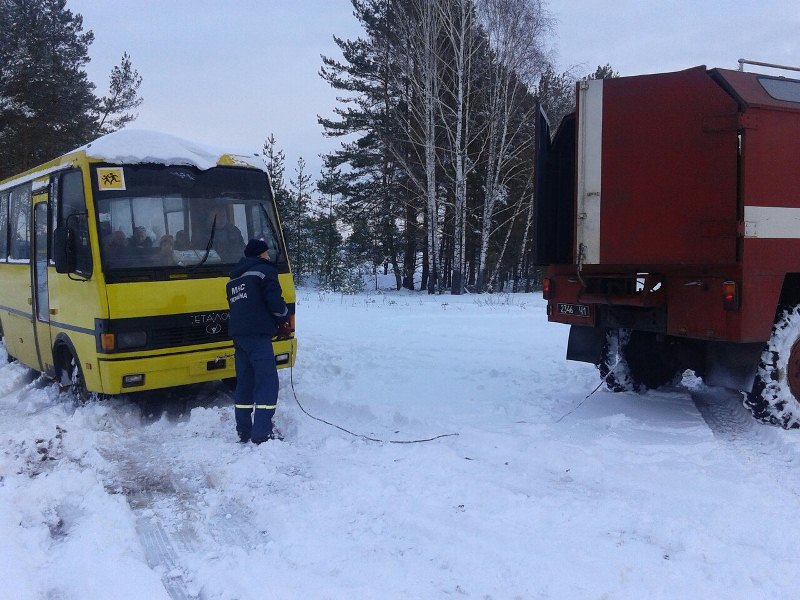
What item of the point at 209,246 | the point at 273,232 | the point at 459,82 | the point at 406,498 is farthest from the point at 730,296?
the point at 459,82

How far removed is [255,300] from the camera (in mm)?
5473

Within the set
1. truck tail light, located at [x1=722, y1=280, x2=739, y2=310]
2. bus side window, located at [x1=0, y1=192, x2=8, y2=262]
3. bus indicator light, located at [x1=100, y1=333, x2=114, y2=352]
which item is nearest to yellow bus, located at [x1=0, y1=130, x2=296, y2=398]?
bus indicator light, located at [x1=100, y1=333, x2=114, y2=352]

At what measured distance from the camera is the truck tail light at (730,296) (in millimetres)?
5164

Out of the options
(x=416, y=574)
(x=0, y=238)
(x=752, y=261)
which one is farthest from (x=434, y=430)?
(x=0, y=238)

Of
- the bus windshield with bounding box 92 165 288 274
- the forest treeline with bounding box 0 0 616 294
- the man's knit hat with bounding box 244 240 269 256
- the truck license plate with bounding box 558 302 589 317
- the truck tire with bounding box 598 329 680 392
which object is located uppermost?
the forest treeline with bounding box 0 0 616 294

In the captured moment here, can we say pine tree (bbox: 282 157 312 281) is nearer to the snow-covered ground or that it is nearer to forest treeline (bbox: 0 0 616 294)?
forest treeline (bbox: 0 0 616 294)

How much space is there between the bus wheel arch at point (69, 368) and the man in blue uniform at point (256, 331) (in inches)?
77.6

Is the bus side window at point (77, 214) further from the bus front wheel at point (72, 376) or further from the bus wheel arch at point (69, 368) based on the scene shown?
the bus front wheel at point (72, 376)

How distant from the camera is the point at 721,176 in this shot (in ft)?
17.4

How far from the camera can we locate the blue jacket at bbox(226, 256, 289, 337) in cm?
546

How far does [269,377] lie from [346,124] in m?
27.7

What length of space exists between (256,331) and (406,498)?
2.13 metres

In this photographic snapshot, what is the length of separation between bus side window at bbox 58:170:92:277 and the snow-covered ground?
1490 millimetres

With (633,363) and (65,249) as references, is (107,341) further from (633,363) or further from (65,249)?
(633,363)
